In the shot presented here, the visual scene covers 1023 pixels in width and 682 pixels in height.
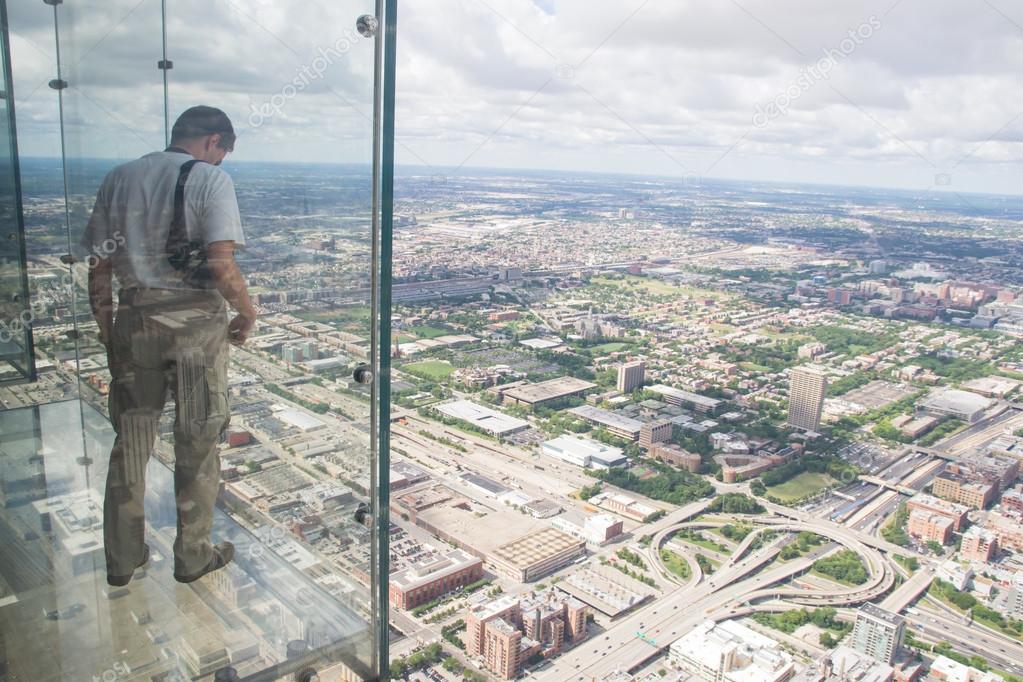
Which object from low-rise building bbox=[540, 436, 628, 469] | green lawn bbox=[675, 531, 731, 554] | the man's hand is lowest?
green lawn bbox=[675, 531, 731, 554]

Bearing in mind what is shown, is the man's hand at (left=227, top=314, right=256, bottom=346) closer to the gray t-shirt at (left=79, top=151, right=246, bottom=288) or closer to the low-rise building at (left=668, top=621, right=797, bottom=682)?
the gray t-shirt at (left=79, top=151, right=246, bottom=288)

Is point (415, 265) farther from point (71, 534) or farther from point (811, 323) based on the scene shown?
point (71, 534)

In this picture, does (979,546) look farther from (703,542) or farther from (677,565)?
(677,565)

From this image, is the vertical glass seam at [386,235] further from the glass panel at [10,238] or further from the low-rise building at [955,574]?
the low-rise building at [955,574]

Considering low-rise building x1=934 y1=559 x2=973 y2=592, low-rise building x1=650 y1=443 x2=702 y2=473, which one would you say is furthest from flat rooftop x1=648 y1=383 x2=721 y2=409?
low-rise building x1=934 y1=559 x2=973 y2=592

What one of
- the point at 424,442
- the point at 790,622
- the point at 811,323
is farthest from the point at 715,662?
the point at 811,323

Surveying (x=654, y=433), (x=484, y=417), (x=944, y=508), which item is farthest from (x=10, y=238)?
(x=484, y=417)

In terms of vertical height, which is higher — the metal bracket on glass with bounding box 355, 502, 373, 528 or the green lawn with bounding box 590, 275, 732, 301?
the metal bracket on glass with bounding box 355, 502, 373, 528

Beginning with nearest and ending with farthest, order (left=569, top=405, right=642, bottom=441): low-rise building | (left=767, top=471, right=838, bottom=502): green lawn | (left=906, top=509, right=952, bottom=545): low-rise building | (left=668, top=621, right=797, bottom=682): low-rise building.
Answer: (left=668, top=621, right=797, bottom=682): low-rise building → (left=906, top=509, right=952, bottom=545): low-rise building → (left=767, top=471, right=838, bottom=502): green lawn → (left=569, top=405, right=642, bottom=441): low-rise building
